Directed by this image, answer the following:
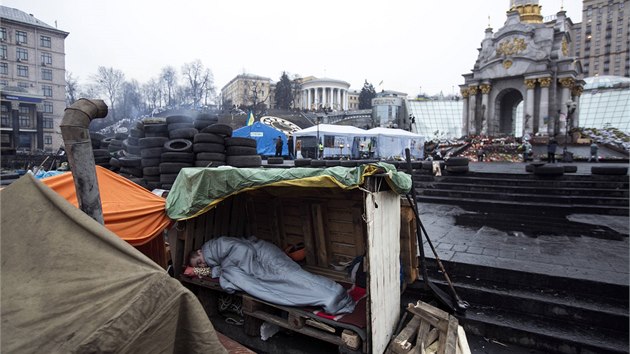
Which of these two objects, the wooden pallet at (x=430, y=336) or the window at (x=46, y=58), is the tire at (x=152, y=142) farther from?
the window at (x=46, y=58)

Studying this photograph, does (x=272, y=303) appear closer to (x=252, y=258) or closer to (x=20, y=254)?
(x=252, y=258)

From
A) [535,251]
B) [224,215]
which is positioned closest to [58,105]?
[224,215]

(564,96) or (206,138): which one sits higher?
(564,96)

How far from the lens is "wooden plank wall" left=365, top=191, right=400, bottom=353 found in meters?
3.61

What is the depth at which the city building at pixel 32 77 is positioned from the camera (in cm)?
4763

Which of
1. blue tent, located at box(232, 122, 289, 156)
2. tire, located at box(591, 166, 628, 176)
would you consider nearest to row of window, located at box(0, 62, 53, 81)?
blue tent, located at box(232, 122, 289, 156)

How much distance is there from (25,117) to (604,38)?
428 ft

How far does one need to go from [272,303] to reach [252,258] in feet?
2.79

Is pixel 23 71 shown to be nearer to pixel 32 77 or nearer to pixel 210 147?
pixel 32 77

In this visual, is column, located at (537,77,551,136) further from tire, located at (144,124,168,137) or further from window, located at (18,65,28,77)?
window, located at (18,65,28,77)

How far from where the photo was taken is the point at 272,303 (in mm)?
4281

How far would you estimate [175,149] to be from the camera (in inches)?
425

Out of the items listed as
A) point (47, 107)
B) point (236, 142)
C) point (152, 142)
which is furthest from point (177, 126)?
point (47, 107)

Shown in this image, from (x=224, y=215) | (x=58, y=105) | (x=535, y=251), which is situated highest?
(x=58, y=105)
